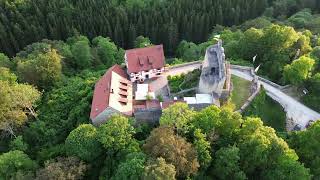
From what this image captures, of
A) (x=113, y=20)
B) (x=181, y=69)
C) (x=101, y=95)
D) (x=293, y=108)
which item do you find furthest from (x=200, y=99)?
(x=113, y=20)

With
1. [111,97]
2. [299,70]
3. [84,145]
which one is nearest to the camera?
[84,145]

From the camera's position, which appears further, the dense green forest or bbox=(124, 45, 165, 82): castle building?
bbox=(124, 45, 165, 82): castle building

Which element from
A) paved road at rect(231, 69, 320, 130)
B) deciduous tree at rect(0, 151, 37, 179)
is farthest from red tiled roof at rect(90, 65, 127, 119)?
paved road at rect(231, 69, 320, 130)

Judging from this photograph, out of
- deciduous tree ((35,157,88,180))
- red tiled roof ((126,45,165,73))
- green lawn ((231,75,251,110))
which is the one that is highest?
red tiled roof ((126,45,165,73))

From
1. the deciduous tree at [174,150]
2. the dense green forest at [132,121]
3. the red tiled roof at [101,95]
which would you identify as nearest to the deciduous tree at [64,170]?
the dense green forest at [132,121]

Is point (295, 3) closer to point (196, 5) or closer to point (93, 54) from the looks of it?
point (196, 5)

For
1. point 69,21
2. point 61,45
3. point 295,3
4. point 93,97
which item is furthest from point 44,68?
point 295,3

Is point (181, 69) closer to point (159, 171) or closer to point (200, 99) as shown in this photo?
point (200, 99)

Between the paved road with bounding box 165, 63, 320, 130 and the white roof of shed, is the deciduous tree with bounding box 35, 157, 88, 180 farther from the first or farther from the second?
the paved road with bounding box 165, 63, 320, 130
